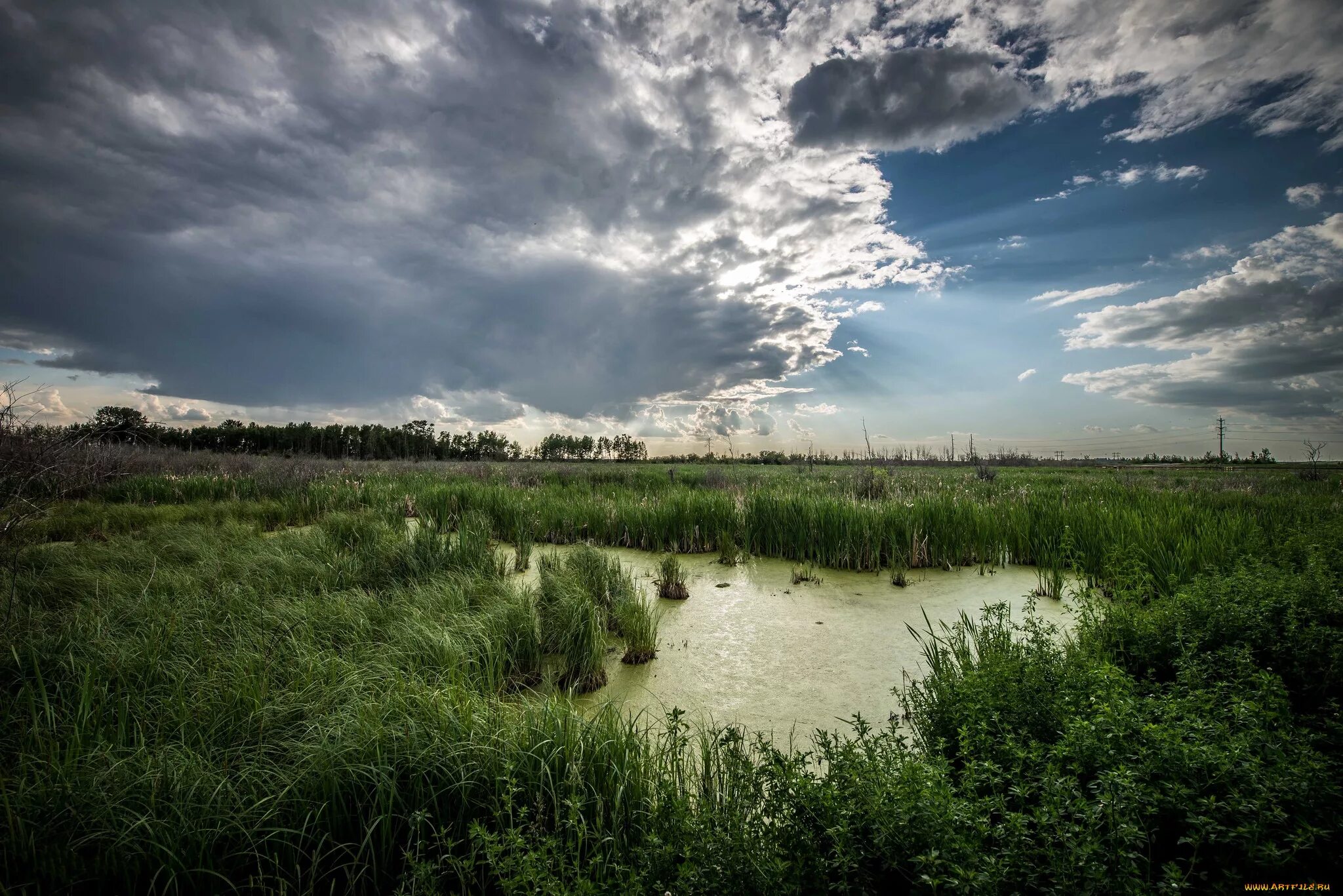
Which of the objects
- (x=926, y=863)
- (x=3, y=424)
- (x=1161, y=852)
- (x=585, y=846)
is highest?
(x=3, y=424)

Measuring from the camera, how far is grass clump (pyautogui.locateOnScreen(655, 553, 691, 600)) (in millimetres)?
5887

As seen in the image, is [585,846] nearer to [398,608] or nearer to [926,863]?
[926,863]

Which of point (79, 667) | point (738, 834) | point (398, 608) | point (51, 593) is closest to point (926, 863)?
point (738, 834)

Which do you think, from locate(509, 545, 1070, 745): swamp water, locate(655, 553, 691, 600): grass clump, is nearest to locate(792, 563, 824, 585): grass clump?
locate(509, 545, 1070, 745): swamp water

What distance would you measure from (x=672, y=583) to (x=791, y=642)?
5.78 ft

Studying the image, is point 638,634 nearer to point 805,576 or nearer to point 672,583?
point 672,583

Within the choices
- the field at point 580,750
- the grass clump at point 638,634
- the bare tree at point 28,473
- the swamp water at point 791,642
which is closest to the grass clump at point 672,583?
→ the swamp water at point 791,642

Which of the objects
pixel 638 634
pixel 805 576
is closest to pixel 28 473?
pixel 638 634

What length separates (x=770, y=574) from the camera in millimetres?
6820

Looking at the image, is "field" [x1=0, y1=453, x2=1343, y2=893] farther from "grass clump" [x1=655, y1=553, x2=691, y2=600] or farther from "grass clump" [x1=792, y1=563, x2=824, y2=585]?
"grass clump" [x1=792, y1=563, x2=824, y2=585]

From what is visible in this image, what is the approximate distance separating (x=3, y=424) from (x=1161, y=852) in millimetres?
9296

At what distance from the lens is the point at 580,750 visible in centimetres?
236

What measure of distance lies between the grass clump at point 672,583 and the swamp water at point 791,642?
0.11 meters

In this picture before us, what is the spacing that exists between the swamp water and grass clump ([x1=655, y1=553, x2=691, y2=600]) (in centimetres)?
11
